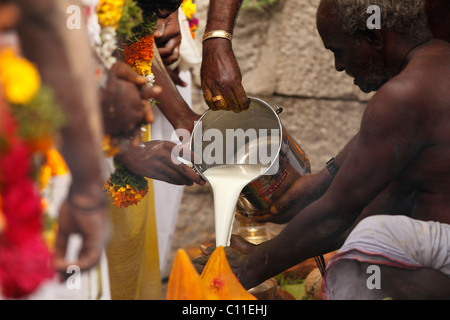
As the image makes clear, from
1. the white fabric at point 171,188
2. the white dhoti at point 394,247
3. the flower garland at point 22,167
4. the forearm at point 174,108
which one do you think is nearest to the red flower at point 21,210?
the flower garland at point 22,167

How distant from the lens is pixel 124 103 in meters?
1.06

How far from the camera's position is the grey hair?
145 centimetres

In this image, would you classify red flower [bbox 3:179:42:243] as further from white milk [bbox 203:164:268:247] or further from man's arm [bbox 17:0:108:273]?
white milk [bbox 203:164:268:247]

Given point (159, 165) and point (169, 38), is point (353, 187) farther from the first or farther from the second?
point (169, 38)

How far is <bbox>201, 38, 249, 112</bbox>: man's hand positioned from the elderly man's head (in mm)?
275

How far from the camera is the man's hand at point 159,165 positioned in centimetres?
163

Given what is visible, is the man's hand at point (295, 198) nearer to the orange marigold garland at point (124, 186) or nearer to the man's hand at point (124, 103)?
the orange marigold garland at point (124, 186)

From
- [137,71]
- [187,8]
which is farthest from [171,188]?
[137,71]

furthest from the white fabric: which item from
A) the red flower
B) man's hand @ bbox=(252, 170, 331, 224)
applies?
the red flower

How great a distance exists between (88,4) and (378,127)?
0.69 m

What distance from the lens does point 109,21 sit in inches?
43.0

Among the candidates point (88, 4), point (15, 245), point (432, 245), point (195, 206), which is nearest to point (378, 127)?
point (432, 245)

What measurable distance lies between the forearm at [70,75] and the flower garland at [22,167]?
0.02 metres
